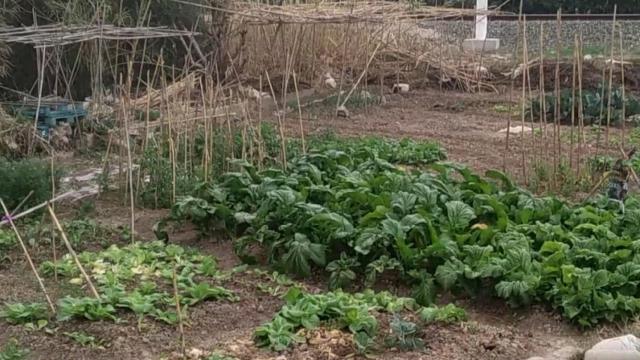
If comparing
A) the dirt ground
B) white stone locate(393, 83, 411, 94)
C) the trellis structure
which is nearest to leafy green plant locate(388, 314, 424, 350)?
the dirt ground

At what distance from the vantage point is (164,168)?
7203mm

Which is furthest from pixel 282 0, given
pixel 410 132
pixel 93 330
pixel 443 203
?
pixel 93 330

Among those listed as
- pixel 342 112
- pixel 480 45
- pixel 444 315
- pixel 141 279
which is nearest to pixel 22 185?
pixel 141 279

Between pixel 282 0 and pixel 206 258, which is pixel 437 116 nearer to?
pixel 282 0

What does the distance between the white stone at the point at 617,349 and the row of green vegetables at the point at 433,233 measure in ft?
1.15

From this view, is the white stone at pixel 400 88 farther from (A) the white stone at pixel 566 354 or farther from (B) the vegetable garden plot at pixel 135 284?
(A) the white stone at pixel 566 354

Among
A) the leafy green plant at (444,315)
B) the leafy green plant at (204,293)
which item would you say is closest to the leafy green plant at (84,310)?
the leafy green plant at (204,293)

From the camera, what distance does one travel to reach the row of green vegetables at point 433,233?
16.3 ft

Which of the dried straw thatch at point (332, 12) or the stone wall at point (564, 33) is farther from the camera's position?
the stone wall at point (564, 33)

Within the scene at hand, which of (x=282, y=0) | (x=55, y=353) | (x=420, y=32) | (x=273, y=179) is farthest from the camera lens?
(x=420, y=32)

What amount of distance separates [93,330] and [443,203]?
2.33 metres

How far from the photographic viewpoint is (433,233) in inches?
213

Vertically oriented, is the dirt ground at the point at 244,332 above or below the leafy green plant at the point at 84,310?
below

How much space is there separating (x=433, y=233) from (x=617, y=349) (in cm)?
136
